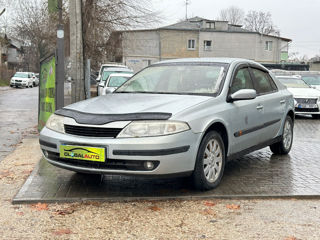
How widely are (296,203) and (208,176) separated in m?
1.03

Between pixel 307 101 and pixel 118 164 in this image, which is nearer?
pixel 118 164

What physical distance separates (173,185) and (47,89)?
4803 mm

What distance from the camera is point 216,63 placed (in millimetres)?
5945

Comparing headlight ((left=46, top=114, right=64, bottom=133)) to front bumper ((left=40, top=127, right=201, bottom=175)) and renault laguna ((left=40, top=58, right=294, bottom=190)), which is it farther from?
front bumper ((left=40, top=127, right=201, bottom=175))

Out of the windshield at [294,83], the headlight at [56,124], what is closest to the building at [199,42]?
the windshield at [294,83]

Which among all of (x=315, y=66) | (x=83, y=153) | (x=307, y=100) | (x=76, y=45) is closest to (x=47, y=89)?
(x=76, y=45)

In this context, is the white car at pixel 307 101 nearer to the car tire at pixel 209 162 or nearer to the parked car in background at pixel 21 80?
the car tire at pixel 209 162

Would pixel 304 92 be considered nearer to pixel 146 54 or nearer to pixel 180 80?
pixel 180 80

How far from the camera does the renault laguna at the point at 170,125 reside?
4434 millimetres

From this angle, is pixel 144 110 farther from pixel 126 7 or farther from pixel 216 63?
pixel 126 7

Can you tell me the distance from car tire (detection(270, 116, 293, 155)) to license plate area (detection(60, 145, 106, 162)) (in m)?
3.78

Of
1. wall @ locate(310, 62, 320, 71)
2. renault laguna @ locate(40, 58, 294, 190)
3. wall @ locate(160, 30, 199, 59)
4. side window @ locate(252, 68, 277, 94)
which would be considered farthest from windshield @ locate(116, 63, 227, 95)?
wall @ locate(310, 62, 320, 71)

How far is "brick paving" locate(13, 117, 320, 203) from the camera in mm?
4841

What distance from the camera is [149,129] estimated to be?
4441mm
